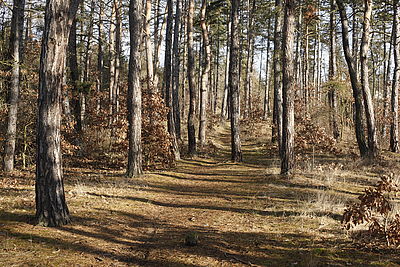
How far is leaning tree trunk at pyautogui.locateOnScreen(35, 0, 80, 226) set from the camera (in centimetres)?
540

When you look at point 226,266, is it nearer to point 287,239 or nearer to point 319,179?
point 287,239

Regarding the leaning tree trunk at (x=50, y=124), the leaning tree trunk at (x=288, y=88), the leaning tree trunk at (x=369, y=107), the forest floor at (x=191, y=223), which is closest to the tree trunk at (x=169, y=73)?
the forest floor at (x=191, y=223)

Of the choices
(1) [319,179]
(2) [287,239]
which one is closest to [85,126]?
(1) [319,179]

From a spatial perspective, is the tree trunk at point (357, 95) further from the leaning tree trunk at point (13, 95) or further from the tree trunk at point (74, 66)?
the leaning tree trunk at point (13, 95)

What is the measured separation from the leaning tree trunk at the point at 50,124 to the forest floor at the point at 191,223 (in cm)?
34

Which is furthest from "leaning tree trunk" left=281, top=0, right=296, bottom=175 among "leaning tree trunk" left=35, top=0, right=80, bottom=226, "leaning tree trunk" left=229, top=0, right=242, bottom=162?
"leaning tree trunk" left=35, top=0, right=80, bottom=226

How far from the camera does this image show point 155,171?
41.6 ft

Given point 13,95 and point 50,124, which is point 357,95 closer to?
point 50,124

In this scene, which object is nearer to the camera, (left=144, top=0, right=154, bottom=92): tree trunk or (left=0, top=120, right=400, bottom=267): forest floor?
(left=0, top=120, right=400, bottom=267): forest floor

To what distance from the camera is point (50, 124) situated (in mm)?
5484

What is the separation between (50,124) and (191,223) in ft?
10.6

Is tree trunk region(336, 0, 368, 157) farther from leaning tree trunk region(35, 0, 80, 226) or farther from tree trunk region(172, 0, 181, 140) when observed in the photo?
leaning tree trunk region(35, 0, 80, 226)

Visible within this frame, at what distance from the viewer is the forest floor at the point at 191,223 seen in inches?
168

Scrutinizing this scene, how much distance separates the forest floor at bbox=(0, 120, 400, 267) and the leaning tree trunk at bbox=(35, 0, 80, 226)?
1.12 ft
